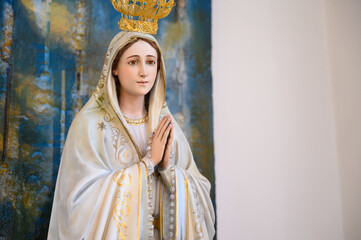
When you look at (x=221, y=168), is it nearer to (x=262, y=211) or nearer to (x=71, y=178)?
(x=262, y=211)

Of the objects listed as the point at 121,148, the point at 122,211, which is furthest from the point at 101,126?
the point at 122,211

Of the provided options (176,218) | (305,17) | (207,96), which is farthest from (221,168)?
(305,17)

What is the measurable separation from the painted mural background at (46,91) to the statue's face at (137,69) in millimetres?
651

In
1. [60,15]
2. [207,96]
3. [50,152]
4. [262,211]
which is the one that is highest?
[60,15]

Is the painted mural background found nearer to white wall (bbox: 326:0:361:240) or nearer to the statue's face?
the statue's face

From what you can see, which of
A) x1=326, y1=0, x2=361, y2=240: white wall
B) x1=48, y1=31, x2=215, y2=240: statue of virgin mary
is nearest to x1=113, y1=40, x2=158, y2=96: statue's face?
x1=48, y1=31, x2=215, y2=240: statue of virgin mary

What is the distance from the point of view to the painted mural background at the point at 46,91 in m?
2.28

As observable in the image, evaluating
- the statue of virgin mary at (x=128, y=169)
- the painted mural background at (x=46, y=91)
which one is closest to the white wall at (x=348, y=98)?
the painted mural background at (x=46, y=91)

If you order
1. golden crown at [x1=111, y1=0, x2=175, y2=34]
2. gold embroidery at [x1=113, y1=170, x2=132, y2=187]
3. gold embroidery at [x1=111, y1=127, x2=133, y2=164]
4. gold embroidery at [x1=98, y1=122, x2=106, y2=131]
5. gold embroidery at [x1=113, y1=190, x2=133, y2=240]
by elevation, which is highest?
golden crown at [x1=111, y1=0, x2=175, y2=34]

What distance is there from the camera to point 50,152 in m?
2.39

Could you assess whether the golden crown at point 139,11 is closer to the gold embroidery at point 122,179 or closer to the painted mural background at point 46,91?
the painted mural background at point 46,91

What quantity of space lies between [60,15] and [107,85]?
88 centimetres

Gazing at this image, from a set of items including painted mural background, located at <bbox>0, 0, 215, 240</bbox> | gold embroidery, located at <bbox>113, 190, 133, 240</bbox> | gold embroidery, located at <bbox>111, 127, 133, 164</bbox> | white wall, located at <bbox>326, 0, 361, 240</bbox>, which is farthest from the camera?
white wall, located at <bbox>326, 0, 361, 240</bbox>

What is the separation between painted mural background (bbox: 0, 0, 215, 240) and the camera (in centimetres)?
228
